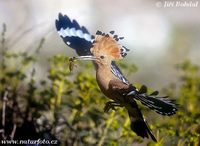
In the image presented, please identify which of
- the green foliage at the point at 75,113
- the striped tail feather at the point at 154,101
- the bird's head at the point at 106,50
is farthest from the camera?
the green foliage at the point at 75,113

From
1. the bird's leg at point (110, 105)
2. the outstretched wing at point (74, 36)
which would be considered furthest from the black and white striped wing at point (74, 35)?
the bird's leg at point (110, 105)

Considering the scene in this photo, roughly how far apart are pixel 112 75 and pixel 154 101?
0.49ft

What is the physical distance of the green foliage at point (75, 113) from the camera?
1759 mm

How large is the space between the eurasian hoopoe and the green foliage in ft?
0.36

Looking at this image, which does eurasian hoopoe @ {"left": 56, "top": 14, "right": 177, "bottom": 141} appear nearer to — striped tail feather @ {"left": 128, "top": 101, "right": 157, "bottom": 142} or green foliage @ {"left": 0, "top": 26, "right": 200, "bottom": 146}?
striped tail feather @ {"left": 128, "top": 101, "right": 157, "bottom": 142}

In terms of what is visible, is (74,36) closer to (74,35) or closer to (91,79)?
(74,35)

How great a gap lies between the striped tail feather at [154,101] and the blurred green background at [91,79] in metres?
0.15

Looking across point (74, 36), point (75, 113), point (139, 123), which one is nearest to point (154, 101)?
point (139, 123)

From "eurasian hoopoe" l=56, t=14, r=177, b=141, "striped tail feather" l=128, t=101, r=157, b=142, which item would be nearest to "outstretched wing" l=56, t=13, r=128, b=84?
"eurasian hoopoe" l=56, t=14, r=177, b=141

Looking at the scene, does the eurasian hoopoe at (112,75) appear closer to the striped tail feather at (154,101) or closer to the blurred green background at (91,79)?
the striped tail feather at (154,101)

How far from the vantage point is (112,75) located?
1574 millimetres

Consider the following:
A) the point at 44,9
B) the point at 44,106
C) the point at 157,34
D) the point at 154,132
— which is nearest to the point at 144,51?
the point at 157,34

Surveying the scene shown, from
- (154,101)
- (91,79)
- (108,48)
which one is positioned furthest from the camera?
(91,79)

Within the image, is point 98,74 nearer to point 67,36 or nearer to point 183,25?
point 67,36
